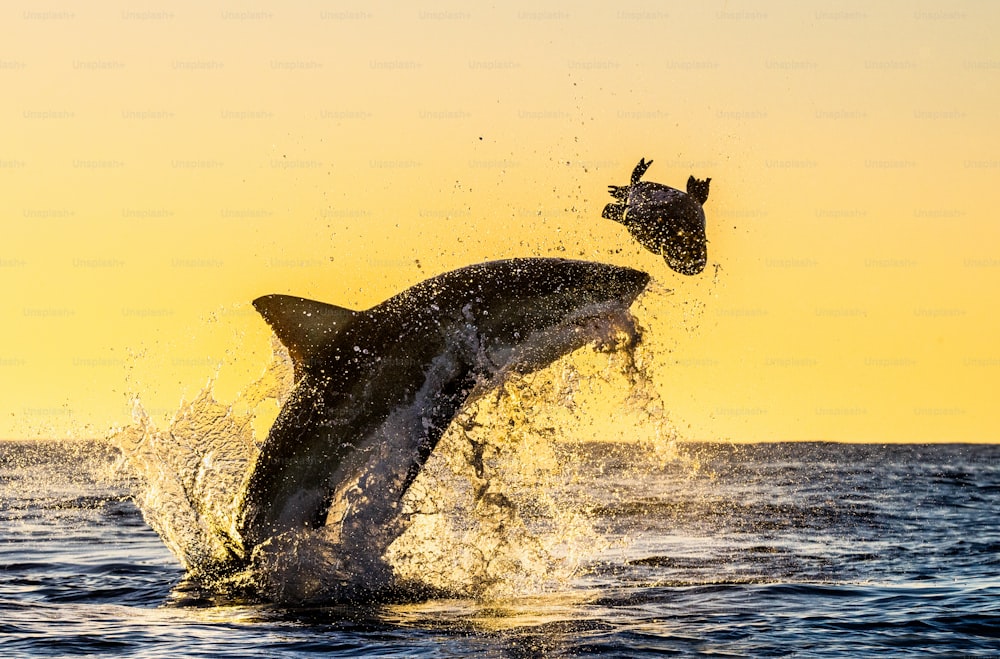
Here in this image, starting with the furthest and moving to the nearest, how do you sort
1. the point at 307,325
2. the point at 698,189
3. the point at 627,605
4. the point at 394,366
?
the point at 627,605, the point at 307,325, the point at 394,366, the point at 698,189

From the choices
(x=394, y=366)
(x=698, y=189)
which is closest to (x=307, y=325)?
(x=394, y=366)

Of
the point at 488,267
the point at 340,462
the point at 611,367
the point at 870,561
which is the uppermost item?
the point at 488,267

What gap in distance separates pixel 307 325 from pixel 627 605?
474cm

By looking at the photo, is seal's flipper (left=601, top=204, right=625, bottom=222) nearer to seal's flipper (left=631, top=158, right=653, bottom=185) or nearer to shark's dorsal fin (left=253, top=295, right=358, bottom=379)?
seal's flipper (left=631, top=158, right=653, bottom=185)

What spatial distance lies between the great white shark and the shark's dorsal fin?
0.01m

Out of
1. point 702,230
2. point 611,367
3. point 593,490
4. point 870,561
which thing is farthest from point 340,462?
point 593,490

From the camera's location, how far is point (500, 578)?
658 inches

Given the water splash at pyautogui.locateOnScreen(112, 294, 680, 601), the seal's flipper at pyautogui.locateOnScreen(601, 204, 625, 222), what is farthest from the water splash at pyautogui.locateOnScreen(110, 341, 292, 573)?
the seal's flipper at pyautogui.locateOnScreen(601, 204, 625, 222)

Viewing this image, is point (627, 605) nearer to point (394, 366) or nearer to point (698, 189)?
point (394, 366)

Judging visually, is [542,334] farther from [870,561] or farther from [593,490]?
[593,490]

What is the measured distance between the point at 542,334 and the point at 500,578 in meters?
4.32

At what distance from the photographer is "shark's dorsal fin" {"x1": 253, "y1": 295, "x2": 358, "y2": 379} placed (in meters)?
14.2

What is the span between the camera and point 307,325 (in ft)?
46.7

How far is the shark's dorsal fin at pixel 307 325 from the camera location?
46.6 feet
